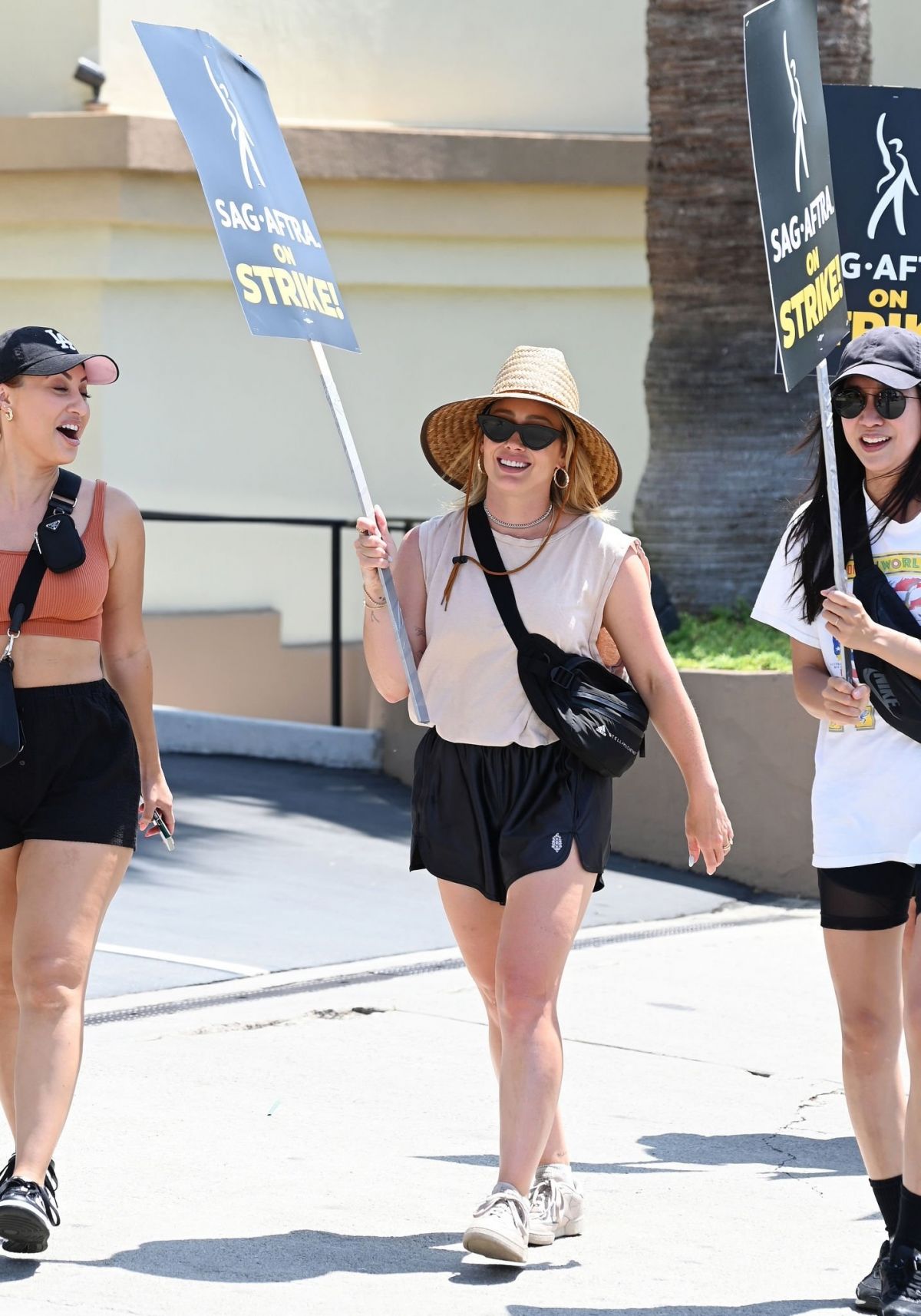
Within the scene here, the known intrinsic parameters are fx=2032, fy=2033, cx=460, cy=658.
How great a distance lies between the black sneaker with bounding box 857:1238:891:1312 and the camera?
4152 millimetres

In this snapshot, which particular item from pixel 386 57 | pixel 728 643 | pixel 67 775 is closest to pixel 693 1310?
pixel 67 775

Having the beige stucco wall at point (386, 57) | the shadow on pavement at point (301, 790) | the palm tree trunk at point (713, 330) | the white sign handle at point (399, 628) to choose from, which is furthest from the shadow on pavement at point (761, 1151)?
the beige stucco wall at point (386, 57)

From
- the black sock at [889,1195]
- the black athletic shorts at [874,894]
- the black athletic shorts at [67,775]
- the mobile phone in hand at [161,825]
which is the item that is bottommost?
the black sock at [889,1195]

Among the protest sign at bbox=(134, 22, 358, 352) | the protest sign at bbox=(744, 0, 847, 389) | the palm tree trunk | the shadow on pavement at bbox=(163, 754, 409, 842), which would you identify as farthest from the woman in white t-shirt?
the palm tree trunk

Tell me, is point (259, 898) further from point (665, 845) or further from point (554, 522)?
point (554, 522)

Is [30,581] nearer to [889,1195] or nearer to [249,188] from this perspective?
[249,188]

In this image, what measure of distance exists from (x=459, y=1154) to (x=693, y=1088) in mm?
1084

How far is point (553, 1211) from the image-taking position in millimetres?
4633

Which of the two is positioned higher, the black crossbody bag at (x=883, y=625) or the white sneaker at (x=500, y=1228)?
the black crossbody bag at (x=883, y=625)

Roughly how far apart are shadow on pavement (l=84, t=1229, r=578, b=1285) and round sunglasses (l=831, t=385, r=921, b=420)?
1.97m

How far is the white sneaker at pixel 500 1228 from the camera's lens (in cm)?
431

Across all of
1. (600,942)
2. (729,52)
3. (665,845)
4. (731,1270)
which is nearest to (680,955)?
(600,942)

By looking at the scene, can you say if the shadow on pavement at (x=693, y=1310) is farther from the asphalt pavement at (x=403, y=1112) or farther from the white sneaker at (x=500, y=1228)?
the white sneaker at (x=500, y=1228)

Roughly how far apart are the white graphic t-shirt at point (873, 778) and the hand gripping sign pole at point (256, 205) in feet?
3.13
